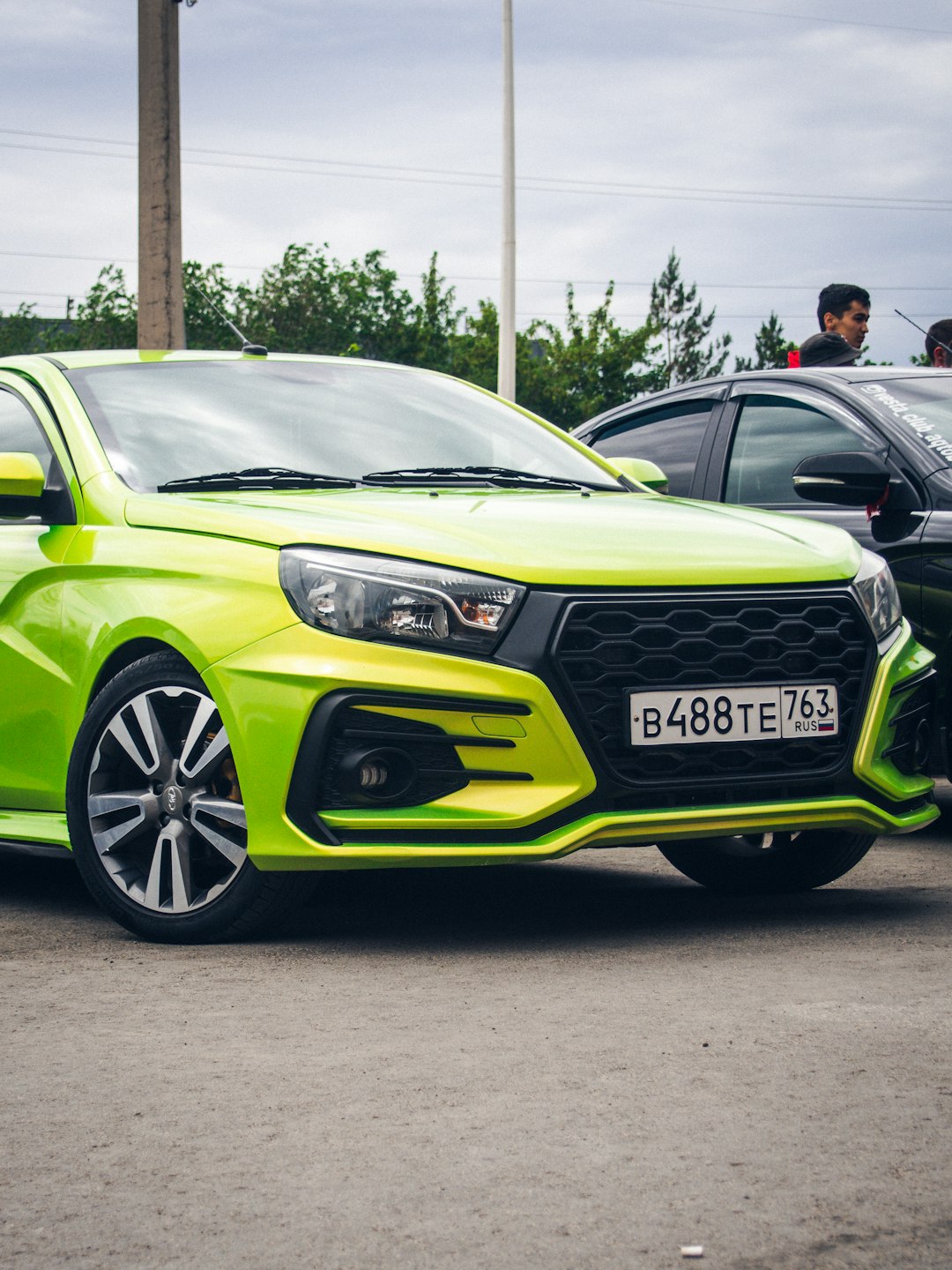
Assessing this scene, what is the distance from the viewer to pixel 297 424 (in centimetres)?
562

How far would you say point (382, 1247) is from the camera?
8.27 ft

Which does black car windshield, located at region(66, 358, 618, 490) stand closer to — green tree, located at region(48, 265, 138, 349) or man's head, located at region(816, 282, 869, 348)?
man's head, located at region(816, 282, 869, 348)

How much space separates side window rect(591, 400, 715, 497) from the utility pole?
5.76 m

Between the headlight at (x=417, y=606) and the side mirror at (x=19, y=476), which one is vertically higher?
the side mirror at (x=19, y=476)

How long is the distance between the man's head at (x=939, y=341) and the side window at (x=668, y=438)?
1.77 m

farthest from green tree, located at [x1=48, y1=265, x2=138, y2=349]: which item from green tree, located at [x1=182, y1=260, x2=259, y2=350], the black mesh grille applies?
the black mesh grille

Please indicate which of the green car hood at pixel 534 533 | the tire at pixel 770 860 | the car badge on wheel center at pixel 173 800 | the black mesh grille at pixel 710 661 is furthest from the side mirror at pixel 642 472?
the car badge on wheel center at pixel 173 800

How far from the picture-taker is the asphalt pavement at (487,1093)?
8.40ft

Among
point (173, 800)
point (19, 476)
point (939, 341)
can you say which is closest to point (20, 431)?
point (19, 476)

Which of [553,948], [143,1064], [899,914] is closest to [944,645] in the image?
[899,914]

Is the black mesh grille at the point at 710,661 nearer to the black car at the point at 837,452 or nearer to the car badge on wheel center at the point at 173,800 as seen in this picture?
the car badge on wheel center at the point at 173,800

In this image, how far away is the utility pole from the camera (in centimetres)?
1321

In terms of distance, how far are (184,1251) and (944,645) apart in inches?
165

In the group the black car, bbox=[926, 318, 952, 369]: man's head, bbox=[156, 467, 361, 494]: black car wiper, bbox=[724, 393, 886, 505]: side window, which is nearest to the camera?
bbox=[156, 467, 361, 494]: black car wiper
